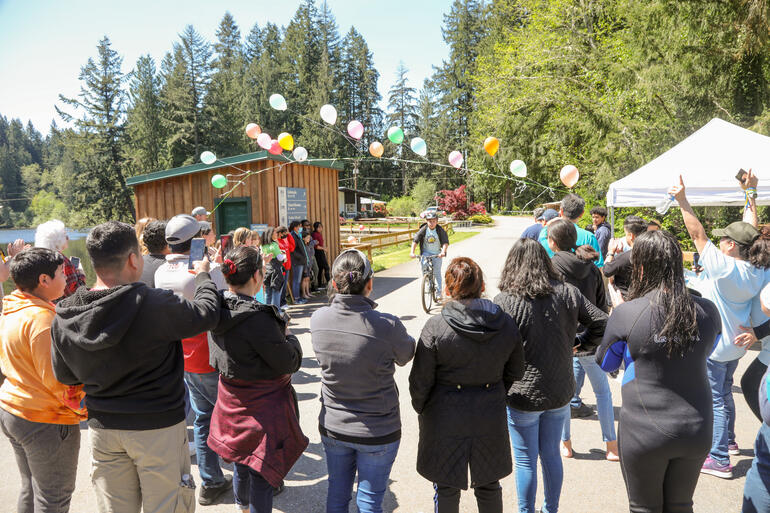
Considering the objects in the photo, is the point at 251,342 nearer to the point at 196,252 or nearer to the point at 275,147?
the point at 196,252

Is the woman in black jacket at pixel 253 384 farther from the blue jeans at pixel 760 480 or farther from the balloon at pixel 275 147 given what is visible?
the balloon at pixel 275 147

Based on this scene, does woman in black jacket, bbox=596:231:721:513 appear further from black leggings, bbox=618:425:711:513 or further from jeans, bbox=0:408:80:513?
jeans, bbox=0:408:80:513

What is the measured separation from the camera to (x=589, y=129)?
50.9ft

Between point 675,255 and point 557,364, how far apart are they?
85 centimetres

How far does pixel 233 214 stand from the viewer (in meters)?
10.2

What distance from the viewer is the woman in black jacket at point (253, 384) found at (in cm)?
242

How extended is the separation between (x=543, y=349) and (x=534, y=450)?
60 centimetres

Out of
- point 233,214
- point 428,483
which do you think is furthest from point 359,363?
point 233,214

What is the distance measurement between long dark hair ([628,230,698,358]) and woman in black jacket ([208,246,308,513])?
185 centimetres

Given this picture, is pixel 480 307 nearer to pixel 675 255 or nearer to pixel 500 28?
pixel 675 255

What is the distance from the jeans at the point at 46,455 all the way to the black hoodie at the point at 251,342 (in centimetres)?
93

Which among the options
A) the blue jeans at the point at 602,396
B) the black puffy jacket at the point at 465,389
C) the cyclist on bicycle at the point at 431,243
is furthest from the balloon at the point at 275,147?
the black puffy jacket at the point at 465,389

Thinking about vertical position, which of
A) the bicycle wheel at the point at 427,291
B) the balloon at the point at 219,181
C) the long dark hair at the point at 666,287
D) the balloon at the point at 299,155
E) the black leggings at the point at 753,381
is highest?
the balloon at the point at 299,155

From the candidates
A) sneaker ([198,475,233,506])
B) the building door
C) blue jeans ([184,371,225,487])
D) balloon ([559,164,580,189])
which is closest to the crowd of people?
blue jeans ([184,371,225,487])
